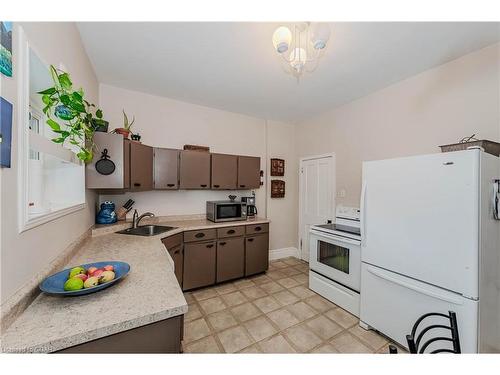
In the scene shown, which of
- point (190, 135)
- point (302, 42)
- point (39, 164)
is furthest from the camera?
point (190, 135)

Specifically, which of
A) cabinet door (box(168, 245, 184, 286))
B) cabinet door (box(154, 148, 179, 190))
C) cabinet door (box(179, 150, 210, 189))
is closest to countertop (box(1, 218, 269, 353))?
cabinet door (box(168, 245, 184, 286))

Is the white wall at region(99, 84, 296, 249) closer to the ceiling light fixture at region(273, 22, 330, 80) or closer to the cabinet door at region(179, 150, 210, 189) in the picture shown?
the cabinet door at region(179, 150, 210, 189)

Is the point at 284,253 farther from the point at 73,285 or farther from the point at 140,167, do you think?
the point at 73,285

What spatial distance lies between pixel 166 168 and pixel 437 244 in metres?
2.88

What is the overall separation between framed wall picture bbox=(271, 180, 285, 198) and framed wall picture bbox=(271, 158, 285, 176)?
157 mm

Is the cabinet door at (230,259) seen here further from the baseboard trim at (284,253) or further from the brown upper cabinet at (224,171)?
the baseboard trim at (284,253)

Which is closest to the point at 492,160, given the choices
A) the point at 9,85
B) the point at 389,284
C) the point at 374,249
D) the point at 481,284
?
the point at 481,284

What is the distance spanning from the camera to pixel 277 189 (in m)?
3.89

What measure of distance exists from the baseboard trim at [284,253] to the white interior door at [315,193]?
176mm

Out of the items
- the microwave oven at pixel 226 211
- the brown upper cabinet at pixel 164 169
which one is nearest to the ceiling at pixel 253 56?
the brown upper cabinet at pixel 164 169

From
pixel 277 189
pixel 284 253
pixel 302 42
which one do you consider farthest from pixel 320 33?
pixel 284 253

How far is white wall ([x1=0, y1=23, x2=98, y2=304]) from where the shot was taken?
30.3 inches
